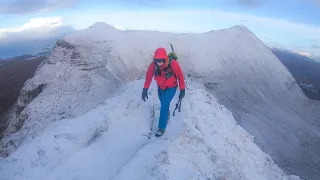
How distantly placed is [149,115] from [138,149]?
2012 millimetres

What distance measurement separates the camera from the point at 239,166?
749 centimetres

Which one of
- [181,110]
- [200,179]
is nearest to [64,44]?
[181,110]

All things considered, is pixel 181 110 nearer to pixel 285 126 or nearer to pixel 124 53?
pixel 124 53

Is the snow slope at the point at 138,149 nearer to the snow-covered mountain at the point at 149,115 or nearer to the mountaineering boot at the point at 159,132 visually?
the snow-covered mountain at the point at 149,115

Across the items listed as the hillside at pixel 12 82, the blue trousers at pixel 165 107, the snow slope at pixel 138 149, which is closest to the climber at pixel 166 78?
the blue trousers at pixel 165 107

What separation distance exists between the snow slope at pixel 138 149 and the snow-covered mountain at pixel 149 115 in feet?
0.09

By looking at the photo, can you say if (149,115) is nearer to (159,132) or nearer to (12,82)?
(159,132)

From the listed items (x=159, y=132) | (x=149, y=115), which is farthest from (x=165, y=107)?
(x=149, y=115)

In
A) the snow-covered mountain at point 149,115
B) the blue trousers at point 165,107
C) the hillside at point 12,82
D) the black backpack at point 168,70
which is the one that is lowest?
the hillside at point 12,82

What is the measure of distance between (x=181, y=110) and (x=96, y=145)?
3061mm

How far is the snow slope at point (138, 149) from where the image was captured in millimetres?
6176

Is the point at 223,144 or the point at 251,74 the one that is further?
the point at 251,74

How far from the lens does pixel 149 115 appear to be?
8945 mm

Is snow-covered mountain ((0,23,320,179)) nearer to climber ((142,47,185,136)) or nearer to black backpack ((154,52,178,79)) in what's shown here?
climber ((142,47,185,136))
